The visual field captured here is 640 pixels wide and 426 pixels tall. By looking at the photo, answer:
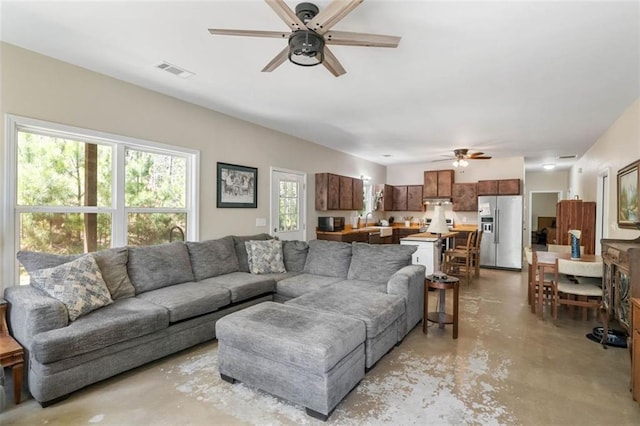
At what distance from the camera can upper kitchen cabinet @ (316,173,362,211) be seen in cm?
618

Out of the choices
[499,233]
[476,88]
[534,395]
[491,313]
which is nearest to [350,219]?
[499,233]

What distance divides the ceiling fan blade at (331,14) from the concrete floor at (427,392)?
2.36 metres

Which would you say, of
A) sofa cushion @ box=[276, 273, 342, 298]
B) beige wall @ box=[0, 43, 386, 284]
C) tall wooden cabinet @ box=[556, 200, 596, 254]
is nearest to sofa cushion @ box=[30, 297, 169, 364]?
Result: sofa cushion @ box=[276, 273, 342, 298]

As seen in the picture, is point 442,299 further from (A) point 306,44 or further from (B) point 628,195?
(A) point 306,44

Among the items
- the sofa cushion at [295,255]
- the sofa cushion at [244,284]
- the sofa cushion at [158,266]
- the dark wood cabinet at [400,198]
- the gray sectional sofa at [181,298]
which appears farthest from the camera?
the dark wood cabinet at [400,198]

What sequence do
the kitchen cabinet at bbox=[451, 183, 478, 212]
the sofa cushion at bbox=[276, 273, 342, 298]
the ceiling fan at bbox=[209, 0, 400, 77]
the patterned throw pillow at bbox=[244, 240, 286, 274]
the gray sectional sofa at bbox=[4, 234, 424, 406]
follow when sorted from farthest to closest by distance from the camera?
the kitchen cabinet at bbox=[451, 183, 478, 212] → the patterned throw pillow at bbox=[244, 240, 286, 274] → the sofa cushion at bbox=[276, 273, 342, 298] → the gray sectional sofa at bbox=[4, 234, 424, 406] → the ceiling fan at bbox=[209, 0, 400, 77]

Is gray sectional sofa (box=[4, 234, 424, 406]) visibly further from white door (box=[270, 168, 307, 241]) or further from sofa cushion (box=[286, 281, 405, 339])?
white door (box=[270, 168, 307, 241])

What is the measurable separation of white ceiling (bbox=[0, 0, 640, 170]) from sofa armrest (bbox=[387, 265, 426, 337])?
1.93 m

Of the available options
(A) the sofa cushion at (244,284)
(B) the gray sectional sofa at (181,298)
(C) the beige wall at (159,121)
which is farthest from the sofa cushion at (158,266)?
(C) the beige wall at (159,121)

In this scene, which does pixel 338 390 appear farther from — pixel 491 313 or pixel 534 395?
pixel 491 313

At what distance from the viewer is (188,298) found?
295 centimetres

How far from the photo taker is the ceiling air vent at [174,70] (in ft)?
9.70

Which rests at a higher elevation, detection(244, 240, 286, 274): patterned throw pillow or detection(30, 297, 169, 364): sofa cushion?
detection(244, 240, 286, 274): patterned throw pillow

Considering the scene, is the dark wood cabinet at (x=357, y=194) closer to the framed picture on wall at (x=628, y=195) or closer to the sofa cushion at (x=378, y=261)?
the sofa cushion at (x=378, y=261)
